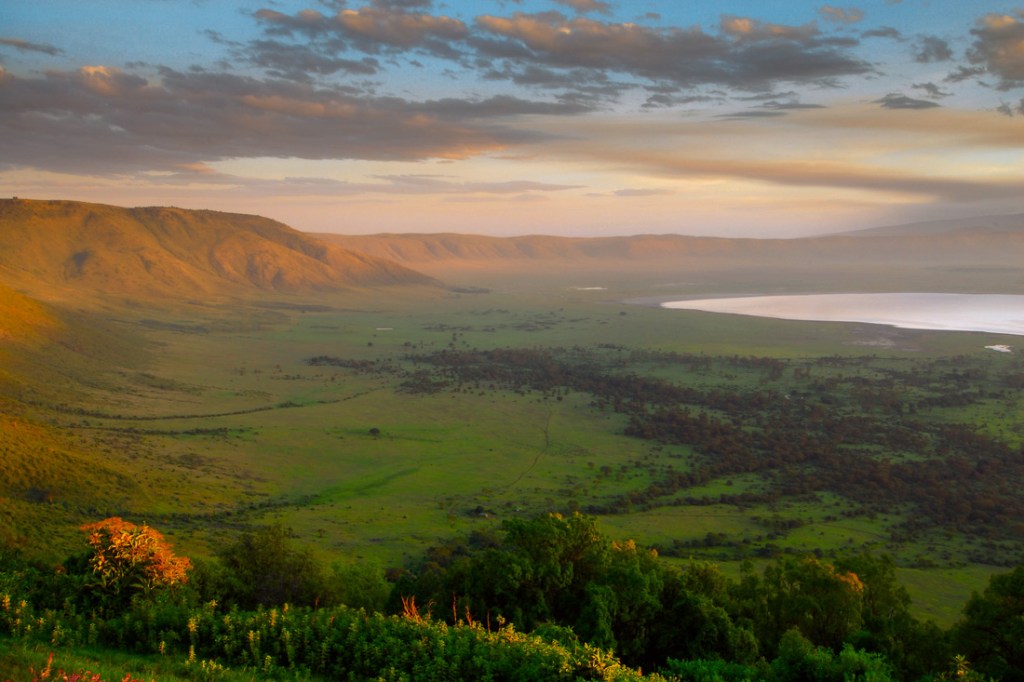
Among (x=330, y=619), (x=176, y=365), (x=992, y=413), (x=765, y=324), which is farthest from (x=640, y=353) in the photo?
(x=330, y=619)

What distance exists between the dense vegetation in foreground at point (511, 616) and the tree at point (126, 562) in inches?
1.6

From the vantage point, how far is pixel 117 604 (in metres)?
21.4

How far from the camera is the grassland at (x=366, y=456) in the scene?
51.5 metres

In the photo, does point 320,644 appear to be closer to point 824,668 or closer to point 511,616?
point 511,616

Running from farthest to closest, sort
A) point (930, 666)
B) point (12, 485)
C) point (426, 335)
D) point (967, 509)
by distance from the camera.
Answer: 1. point (426, 335)
2. point (967, 509)
3. point (12, 485)
4. point (930, 666)

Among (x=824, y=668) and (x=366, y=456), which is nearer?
(x=824, y=668)

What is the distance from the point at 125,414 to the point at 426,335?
9331 centimetres

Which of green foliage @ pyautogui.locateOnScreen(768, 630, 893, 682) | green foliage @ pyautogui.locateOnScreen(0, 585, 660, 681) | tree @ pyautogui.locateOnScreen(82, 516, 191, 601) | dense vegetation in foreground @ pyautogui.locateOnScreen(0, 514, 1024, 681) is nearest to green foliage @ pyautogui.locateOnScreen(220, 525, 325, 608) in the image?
dense vegetation in foreground @ pyautogui.locateOnScreen(0, 514, 1024, 681)

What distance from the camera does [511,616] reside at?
89.2ft

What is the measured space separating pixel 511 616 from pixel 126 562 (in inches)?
510

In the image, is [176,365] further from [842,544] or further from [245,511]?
[842,544]

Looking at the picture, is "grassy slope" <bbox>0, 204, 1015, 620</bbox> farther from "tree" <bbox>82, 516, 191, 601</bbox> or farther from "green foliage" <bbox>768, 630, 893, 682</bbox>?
"green foliage" <bbox>768, 630, 893, 682</bbox>

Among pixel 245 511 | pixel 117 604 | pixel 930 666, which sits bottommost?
pixel 245 511

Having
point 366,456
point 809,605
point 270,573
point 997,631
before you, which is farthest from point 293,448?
point 997,631
